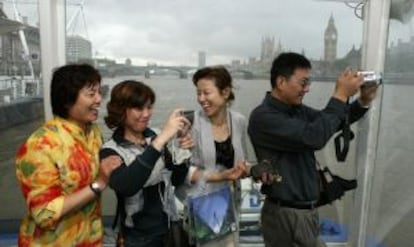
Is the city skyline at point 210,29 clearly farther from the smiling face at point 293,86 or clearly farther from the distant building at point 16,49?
the smiling face at point 293,86

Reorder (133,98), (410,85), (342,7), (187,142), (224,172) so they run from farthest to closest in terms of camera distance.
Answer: (342,7)
(410,85)
(224,172)
(187,142)
(133,98)

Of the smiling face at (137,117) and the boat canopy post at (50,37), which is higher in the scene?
the boat canopy post at (50,37)

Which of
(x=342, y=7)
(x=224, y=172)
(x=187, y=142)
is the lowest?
(x=224, y=172)

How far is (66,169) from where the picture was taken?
1.60 metres

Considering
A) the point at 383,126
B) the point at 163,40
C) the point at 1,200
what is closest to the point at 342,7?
the point at 383,126

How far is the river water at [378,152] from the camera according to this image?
2.56 m

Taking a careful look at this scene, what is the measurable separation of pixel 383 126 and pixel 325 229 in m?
0.73

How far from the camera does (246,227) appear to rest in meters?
2.88

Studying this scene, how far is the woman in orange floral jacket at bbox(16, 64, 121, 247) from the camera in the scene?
156cm

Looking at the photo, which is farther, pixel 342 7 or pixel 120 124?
pixel 342 7

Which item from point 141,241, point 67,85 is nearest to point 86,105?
point 67,85

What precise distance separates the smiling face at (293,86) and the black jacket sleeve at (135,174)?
0.70 m

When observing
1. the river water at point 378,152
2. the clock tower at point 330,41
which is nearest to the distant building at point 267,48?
the river water at point 378,152

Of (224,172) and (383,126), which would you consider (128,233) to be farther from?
(383,126)
